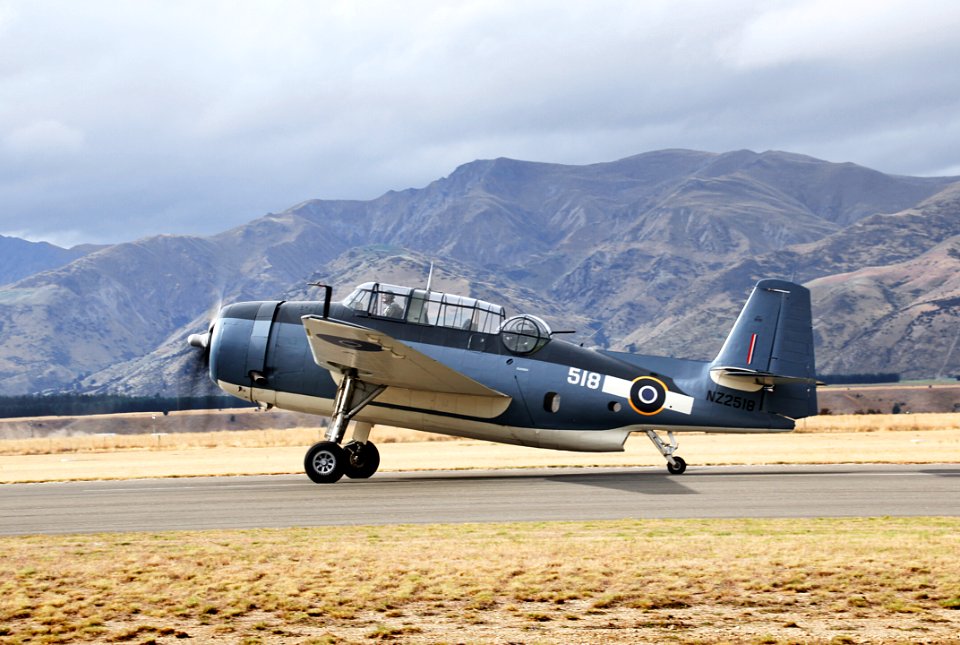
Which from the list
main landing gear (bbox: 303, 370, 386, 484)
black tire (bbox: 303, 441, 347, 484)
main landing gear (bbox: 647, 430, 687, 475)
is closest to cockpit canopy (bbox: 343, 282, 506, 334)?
main landing gear (bbox: 303, 370, 386, 484)

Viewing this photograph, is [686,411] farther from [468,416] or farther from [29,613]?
[29,613]

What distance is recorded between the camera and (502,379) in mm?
20188

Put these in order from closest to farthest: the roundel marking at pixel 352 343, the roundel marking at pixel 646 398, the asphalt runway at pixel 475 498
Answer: the asphalt runway at pixel 475 498
the roundel marking at pixel 352 343
the roundel marking at pixel 646 398

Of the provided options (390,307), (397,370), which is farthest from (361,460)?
(390,307)

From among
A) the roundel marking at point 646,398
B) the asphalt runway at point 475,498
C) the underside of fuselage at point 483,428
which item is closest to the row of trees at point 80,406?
the underside of fuselage at point 483,428

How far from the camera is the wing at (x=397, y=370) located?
18.0 meters

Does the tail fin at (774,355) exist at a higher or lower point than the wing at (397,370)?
higher

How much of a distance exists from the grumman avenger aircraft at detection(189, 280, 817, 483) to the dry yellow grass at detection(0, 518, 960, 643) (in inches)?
295

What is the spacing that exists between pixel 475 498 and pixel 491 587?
778 centimetres

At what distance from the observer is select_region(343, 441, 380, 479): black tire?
68.4 ft

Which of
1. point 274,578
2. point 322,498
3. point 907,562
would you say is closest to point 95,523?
point 322,498

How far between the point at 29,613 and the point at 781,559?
7374 millimetres

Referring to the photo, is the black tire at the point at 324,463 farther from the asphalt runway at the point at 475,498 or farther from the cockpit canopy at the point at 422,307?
the cockpit canopy at the point at 422,307

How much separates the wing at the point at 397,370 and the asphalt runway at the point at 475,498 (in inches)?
64.7
